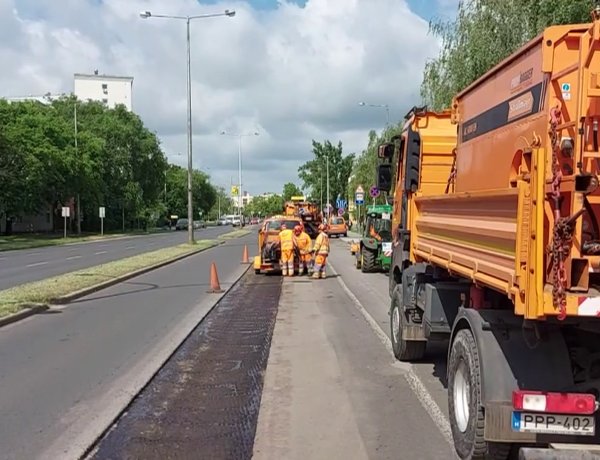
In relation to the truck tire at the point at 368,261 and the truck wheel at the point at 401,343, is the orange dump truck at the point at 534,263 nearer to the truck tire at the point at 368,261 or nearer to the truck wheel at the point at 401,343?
the truck wheel at the point at 401,343

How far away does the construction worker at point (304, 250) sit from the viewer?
20892mm

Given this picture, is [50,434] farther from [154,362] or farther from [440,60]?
[440,60]

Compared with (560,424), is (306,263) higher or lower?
lower

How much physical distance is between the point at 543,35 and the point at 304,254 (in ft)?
55.7

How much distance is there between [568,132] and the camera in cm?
405

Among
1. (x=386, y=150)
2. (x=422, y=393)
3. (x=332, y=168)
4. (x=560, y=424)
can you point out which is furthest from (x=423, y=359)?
(x=332, y=168)

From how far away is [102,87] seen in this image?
129625 mm

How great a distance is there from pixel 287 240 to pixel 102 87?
118m

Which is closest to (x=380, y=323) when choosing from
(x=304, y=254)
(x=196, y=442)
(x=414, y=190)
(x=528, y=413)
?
(x=414, y=190)

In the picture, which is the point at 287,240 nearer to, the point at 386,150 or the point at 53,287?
the point at 53,287

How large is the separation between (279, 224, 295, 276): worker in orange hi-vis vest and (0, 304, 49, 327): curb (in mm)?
8803

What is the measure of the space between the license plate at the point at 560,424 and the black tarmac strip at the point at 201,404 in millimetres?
2143

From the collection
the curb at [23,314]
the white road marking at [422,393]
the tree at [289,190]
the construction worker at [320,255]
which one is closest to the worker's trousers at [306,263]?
the construction worker at [320,255]

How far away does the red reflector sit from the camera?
4129 mm
